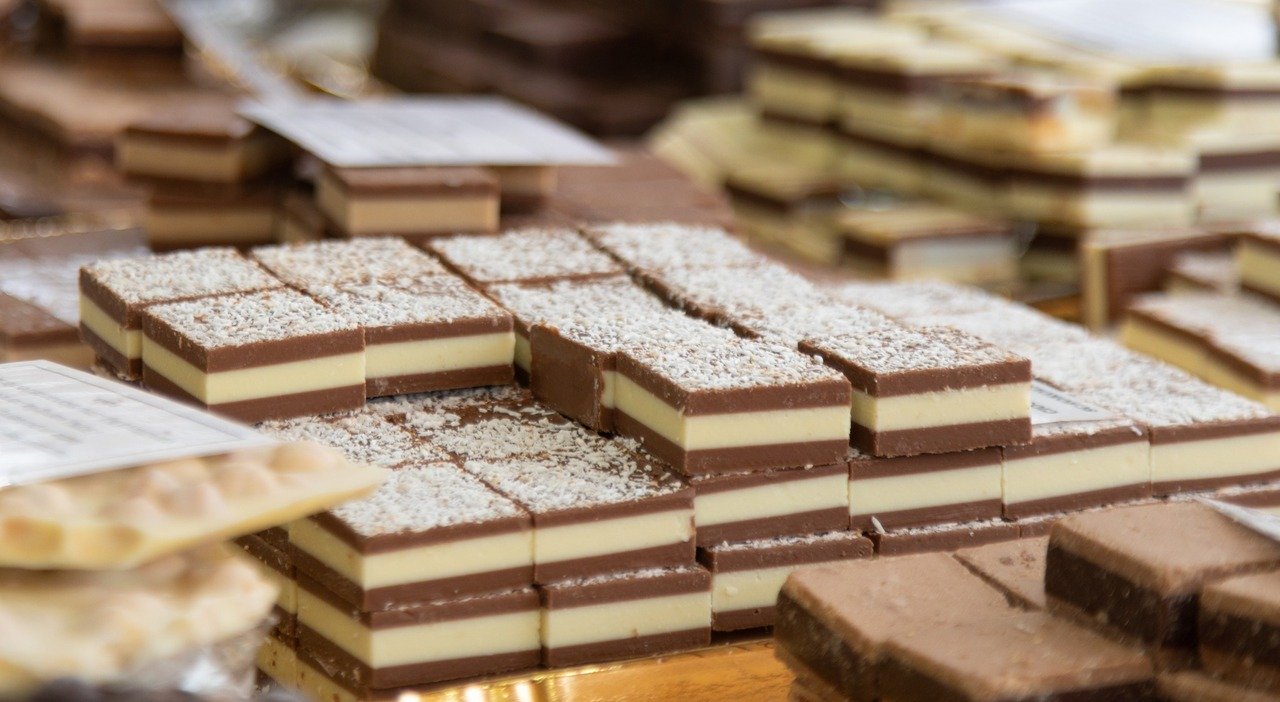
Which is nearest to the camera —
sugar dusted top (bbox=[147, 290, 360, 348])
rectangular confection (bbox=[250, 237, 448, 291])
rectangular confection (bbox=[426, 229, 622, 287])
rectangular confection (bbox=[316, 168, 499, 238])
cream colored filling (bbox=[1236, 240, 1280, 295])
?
sugar dusted top (bbox=[147, 290, 360, 348])

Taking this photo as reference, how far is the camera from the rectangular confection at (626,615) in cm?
226

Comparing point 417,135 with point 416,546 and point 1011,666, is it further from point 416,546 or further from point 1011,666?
point 1011,666

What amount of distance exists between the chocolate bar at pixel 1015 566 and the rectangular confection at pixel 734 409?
28 centimetres

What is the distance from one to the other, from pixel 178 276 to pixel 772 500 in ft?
3.83

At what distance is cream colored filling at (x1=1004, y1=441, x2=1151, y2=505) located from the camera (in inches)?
100

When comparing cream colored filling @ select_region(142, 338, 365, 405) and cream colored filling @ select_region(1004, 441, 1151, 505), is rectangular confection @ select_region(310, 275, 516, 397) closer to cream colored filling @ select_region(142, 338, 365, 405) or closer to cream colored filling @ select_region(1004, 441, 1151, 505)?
cream colored filling @ select_region(142, 338, 365, 405)

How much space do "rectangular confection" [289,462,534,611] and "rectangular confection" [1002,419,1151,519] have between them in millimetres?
846

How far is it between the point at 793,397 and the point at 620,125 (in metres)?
3.78

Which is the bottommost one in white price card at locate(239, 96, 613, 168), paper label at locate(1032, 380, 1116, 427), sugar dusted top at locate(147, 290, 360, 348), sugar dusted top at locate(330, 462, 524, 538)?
sugar dusted top at locate(330, 462, 524, 538)

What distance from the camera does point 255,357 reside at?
8.02 feet

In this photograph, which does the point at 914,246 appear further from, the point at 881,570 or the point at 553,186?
the point at 881,570

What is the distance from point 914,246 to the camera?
426 centimetres

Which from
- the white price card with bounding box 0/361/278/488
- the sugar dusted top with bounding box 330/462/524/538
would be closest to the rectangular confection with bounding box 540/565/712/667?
the sugar dusted top with bounding box 330/462/524/538

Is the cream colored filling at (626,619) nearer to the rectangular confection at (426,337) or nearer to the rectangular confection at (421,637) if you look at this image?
the rectangular confection at (421,637)
